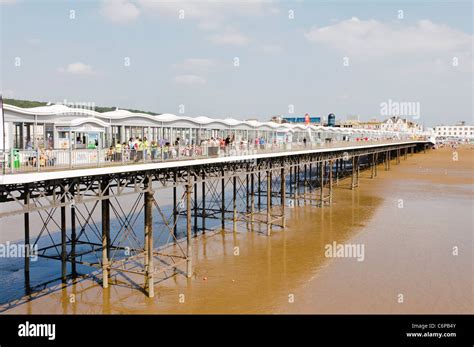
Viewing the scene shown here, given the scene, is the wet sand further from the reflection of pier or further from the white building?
the white building

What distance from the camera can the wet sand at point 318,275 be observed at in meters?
12.4

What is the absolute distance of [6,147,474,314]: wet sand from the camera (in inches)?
487

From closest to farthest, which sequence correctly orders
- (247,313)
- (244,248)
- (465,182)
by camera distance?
(247,313) → (244,248) → (465,182)

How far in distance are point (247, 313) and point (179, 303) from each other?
6.38 feet

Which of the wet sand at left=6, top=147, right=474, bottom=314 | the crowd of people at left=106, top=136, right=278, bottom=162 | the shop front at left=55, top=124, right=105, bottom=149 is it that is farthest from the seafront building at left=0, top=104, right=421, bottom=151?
the wet sand at left=6, top=147, right=474, bottom=314

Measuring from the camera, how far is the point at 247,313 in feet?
39.3

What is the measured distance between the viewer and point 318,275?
14969 millimetres

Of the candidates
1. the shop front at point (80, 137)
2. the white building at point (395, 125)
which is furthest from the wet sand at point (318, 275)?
the white building at point (395, 125)

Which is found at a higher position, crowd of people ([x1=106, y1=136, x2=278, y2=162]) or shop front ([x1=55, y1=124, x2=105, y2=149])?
shop front ([x1=55, y1=124, x2=105, y2=149])

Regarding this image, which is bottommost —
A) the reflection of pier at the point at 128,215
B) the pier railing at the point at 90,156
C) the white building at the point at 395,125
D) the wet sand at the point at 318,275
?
the wet sand at the point at 318,275

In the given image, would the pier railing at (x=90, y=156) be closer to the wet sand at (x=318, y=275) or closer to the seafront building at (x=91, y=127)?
the seafront building at (x=91, y=127)

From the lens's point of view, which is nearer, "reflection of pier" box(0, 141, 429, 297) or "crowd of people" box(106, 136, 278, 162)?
"reflection of pier" box(0, 141, 429, 297)

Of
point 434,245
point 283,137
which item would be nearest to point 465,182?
point 283,137
